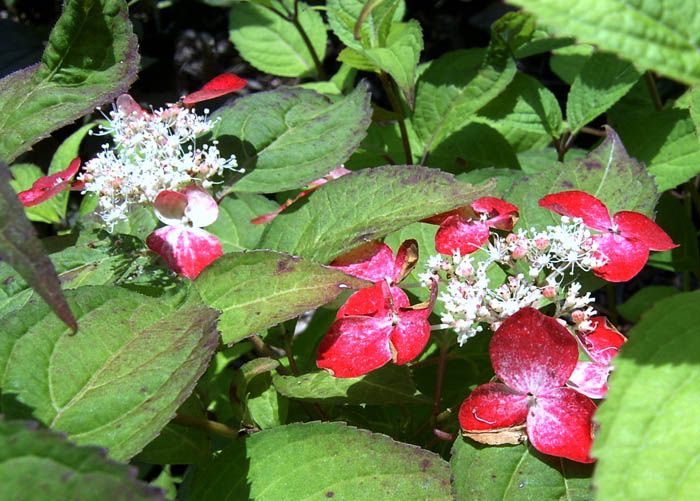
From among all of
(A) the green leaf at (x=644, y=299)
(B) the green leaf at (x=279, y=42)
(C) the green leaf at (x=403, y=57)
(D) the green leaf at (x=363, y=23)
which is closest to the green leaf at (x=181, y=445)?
(C) the green leaf at (x=403, y=57)

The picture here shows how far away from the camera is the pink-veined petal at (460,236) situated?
81 centimetres

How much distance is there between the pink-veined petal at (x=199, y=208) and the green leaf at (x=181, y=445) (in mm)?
233

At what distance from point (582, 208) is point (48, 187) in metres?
0.74

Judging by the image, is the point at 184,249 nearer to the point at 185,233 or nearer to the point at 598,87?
the point at 185,233

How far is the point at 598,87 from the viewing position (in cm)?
125

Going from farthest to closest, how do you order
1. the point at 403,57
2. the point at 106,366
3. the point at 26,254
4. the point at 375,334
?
the point at 403,57
the point at 375,334
the point at 106,366
the point at 26,254

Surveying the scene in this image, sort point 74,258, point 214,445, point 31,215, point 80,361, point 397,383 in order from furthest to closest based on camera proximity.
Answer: point 31,215 < point 214,445 < point 74,258 < point 397,383 < point 80,361

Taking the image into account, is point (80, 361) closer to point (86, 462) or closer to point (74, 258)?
point (86, 462)

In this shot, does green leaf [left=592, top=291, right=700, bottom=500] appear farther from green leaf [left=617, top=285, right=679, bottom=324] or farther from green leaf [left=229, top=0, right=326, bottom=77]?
green leaf [left=229, top=0, right=326, bottom=77]

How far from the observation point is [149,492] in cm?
45

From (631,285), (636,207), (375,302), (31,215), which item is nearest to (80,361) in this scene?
(375,302)

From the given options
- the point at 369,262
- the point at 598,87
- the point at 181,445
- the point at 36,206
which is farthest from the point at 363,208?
the point at 36,206

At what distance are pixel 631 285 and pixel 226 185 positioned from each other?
1385mm

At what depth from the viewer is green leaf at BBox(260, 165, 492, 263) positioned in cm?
81
